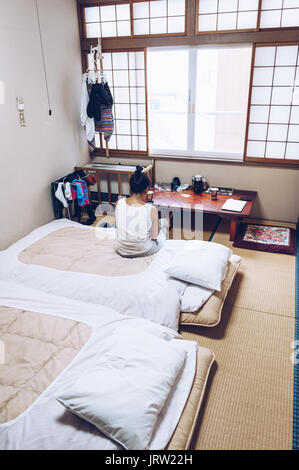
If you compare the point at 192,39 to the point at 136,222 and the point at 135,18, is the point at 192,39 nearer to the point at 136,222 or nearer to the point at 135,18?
the point at 135,18

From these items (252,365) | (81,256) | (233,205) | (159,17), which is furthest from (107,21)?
(252,365)

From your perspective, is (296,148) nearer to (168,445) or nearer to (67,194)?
(67,194)

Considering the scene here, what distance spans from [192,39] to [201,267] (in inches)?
123

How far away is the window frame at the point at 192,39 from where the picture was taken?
4.04 metres

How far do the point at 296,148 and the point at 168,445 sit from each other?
385cm

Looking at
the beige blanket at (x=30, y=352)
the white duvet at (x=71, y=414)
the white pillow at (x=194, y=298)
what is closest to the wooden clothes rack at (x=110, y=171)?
the white pillow at (x=194, y=298)

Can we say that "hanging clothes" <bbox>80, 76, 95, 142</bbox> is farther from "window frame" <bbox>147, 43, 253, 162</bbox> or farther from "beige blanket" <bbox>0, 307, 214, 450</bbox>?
"beige blanket" <bbox>0, 307, 214, 450</bbox>

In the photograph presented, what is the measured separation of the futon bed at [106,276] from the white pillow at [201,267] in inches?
3.6

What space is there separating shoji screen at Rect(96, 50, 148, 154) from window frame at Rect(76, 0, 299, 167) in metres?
0.14

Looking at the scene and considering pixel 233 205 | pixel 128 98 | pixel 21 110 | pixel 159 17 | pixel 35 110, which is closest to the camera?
pixel 21 110

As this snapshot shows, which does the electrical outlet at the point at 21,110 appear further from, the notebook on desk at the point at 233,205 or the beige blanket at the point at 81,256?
the notebook on desk at the point at 233,205

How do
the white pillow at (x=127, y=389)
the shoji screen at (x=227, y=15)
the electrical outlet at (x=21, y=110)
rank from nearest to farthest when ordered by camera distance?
the white pillow at (x=127, y=389)
the electrical outlet at (x=21, y=110)
the shoji screen at (x=227, y=15)

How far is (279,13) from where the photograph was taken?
3.98 m

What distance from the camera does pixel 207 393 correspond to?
215 centimetres
